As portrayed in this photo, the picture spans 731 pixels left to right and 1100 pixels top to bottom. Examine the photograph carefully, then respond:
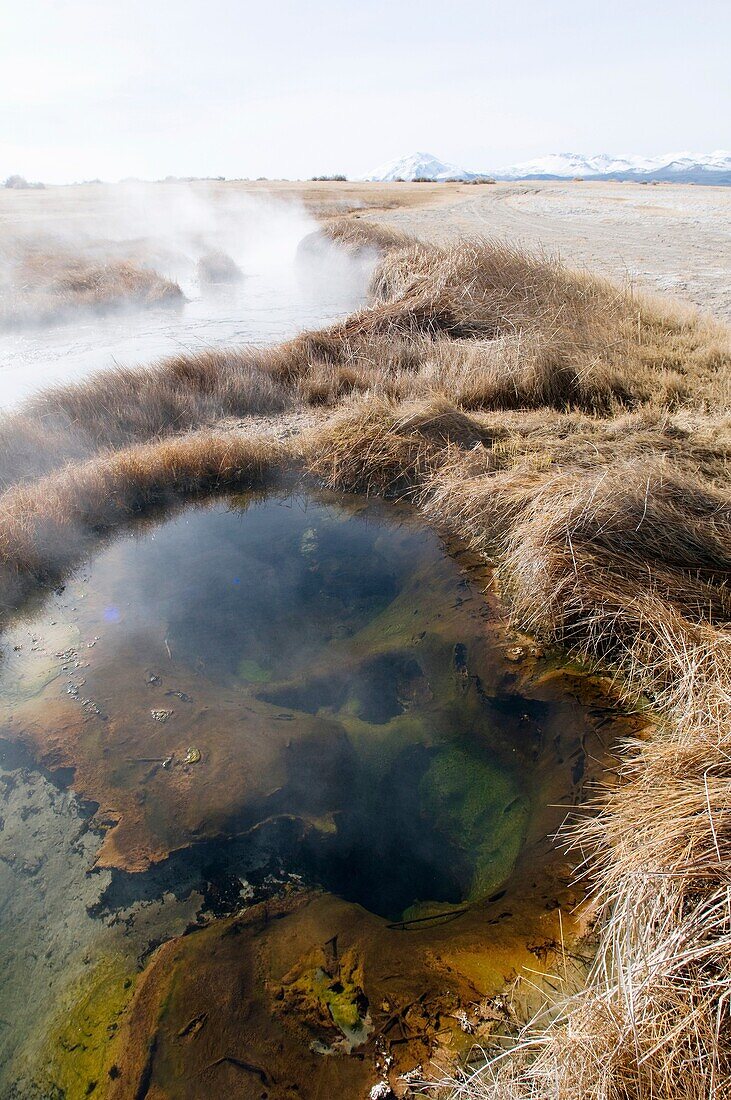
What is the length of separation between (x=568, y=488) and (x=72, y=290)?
11.8 metres

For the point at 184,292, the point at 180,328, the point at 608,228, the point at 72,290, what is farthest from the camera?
the point at 608,228

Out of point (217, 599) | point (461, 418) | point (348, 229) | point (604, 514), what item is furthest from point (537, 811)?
point (348, 229)

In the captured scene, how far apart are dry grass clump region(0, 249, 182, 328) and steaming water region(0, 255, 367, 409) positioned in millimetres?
387

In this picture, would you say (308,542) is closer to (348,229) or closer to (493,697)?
(493,697)

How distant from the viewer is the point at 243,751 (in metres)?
2.88

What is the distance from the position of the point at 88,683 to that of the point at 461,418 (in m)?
3.81

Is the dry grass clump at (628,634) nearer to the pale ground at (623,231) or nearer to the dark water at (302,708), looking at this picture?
the dark water at (302,708)

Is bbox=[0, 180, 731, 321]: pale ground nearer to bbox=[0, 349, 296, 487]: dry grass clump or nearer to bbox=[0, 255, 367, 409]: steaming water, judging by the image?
bbox=[0, 255, 367, 409]: steaming water

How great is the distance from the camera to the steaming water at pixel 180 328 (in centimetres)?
808

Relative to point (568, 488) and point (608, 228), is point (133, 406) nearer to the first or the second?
point (568, 488)

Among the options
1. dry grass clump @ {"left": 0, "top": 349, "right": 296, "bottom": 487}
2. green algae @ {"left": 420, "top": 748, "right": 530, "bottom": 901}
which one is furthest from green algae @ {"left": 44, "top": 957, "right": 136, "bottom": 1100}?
dry grass clump @ {"left": 0, "top": 349, "right": 296, "bottom": 487}

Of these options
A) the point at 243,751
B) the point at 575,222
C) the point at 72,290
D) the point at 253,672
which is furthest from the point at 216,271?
the point at 243,751

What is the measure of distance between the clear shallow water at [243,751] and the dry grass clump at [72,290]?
28.7 feet

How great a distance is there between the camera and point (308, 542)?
179 inches
